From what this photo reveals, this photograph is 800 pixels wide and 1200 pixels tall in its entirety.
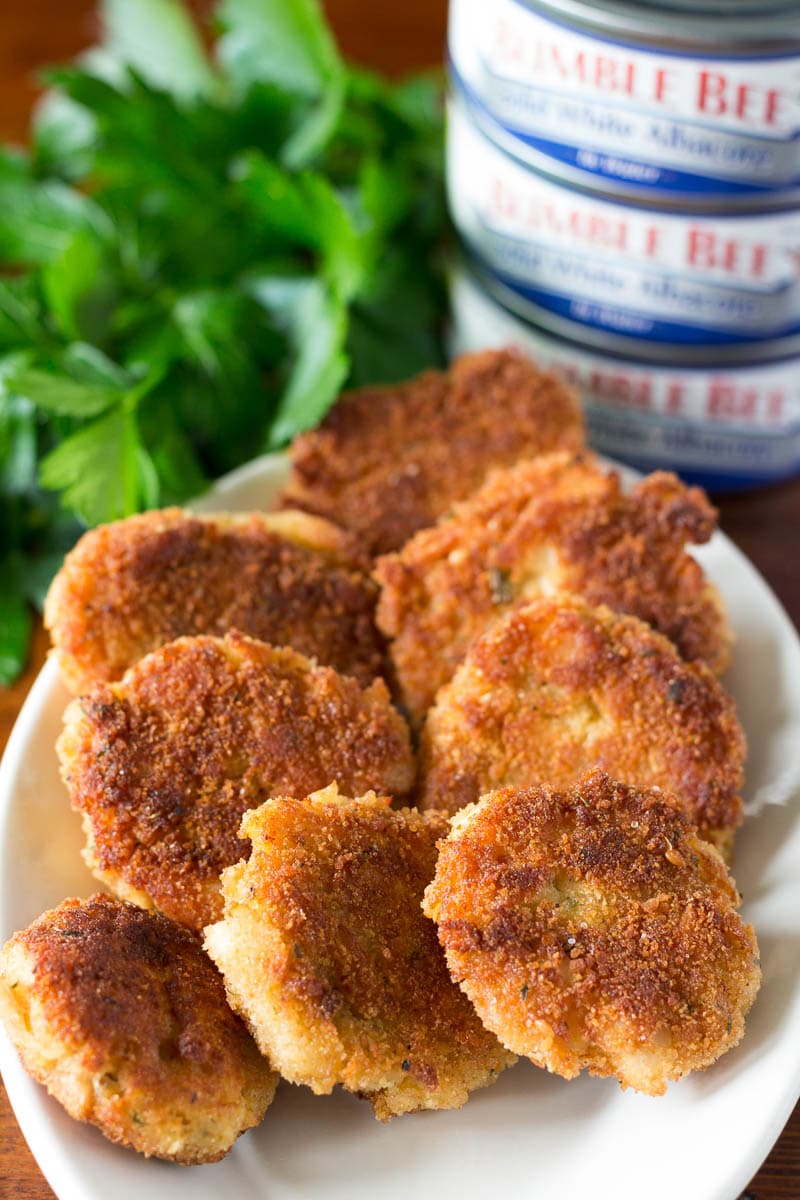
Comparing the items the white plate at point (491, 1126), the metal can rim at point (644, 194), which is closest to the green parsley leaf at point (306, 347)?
the metal can rim at point (644, 194)

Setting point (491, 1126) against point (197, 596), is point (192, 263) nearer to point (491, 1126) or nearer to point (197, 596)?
point (197, 596)

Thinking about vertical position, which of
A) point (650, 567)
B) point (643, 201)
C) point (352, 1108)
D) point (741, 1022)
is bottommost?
point (352, 1108)

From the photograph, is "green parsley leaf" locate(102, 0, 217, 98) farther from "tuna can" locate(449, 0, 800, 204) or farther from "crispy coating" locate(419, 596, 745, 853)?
"crispy coating" locate(419, 596, 745, 853)

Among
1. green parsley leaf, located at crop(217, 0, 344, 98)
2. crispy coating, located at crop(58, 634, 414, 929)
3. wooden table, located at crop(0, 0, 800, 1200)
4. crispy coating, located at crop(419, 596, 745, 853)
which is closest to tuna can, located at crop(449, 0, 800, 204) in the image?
green parsley leaf, located at crop(217, 0, 344, 98)

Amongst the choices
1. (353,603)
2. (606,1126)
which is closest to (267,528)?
(353,603)

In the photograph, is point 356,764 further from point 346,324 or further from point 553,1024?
point 346,324

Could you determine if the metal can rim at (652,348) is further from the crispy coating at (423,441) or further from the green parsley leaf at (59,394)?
the green parsley leaf at (59,394)
